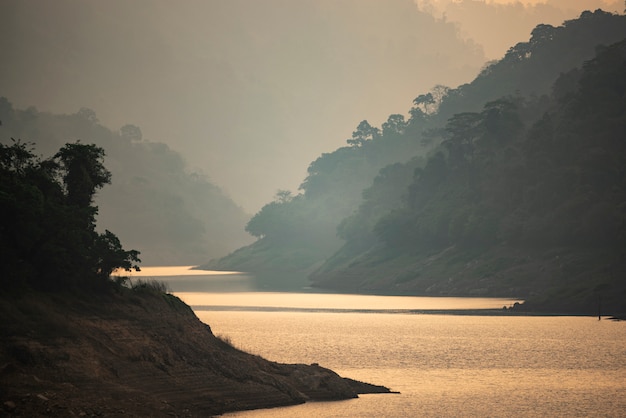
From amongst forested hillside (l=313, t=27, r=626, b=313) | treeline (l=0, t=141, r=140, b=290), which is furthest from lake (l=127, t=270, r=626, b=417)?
forested hillside (l=313, t=27, r=626, b=313)

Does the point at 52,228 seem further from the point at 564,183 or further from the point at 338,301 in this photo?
the point at 564,183

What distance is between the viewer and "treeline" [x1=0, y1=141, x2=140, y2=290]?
49.3 metres

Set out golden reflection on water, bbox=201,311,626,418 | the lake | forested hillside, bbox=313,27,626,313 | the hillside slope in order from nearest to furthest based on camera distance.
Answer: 1. the hillside slope
2. golden reflection on water, bbox=201,311,626,418
3. the lake
4. forested hillside, bbox=313,27,626,313

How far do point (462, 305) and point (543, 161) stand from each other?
168 ft

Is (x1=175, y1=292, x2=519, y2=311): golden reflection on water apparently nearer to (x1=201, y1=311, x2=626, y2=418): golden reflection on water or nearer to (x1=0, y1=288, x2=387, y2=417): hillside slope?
(x1=201, y1=311, x2=626, y2=418): golden reflection on water

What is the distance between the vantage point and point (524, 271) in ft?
520

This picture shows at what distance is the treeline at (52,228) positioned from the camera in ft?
162

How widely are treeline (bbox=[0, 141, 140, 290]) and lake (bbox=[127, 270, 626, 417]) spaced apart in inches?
456

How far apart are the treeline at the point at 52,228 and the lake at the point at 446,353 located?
1158 cm

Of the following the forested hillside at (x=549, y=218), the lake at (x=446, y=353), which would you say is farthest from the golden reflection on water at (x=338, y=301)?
the forested hillside at (x=549, y=218)

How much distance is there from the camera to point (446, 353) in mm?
81875

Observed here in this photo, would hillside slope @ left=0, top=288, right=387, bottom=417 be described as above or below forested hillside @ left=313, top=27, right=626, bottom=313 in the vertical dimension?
below

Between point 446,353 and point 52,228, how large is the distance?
41043mm

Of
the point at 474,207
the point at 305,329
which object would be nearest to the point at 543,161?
the point at 474,207
